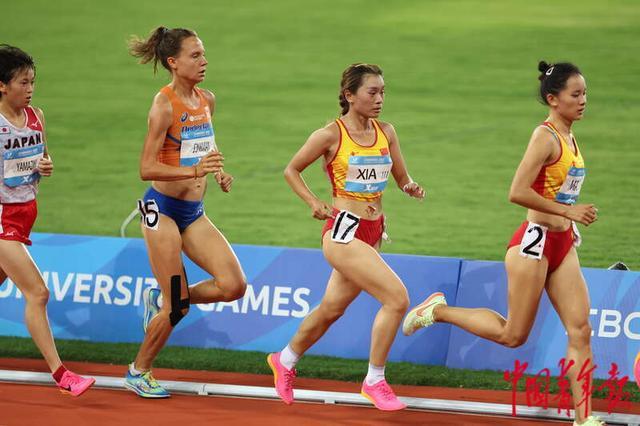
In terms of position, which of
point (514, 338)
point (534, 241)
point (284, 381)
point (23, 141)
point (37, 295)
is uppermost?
point (23, 141)

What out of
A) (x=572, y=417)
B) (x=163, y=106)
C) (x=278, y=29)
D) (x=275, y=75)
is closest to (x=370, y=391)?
(x=572, y=417)

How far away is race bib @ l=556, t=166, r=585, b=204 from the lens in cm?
644

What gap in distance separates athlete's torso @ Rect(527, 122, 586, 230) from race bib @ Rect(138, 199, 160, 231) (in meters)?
2.30

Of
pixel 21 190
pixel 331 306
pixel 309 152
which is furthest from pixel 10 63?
pixel 331 306

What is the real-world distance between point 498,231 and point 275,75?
6.54 meters

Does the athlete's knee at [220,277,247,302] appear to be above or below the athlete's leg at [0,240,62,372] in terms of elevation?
above

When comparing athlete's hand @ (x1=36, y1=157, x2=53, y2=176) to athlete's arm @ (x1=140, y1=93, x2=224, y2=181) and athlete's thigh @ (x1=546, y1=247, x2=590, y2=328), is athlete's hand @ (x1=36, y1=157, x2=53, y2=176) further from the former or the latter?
athlete's thigh @ (x1=546, y1=247, x2=590, y2=328)

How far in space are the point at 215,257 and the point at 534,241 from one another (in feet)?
6.62

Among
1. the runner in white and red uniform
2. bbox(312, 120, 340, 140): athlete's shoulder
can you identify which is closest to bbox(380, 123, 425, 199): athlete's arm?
bbox(312, 120, 340, 140): athlete's shoulder

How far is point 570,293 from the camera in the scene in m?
6.34

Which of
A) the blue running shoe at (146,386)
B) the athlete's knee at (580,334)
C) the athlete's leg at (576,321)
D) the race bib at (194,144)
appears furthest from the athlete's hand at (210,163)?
the athlete's knee at (580,334)

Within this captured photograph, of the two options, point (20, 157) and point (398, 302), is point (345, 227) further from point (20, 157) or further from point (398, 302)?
point (20, 157)

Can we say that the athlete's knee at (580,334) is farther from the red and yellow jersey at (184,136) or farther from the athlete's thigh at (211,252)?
the red and yellow jersey at (184,136)

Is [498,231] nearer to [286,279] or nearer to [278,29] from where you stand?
[286,279]
